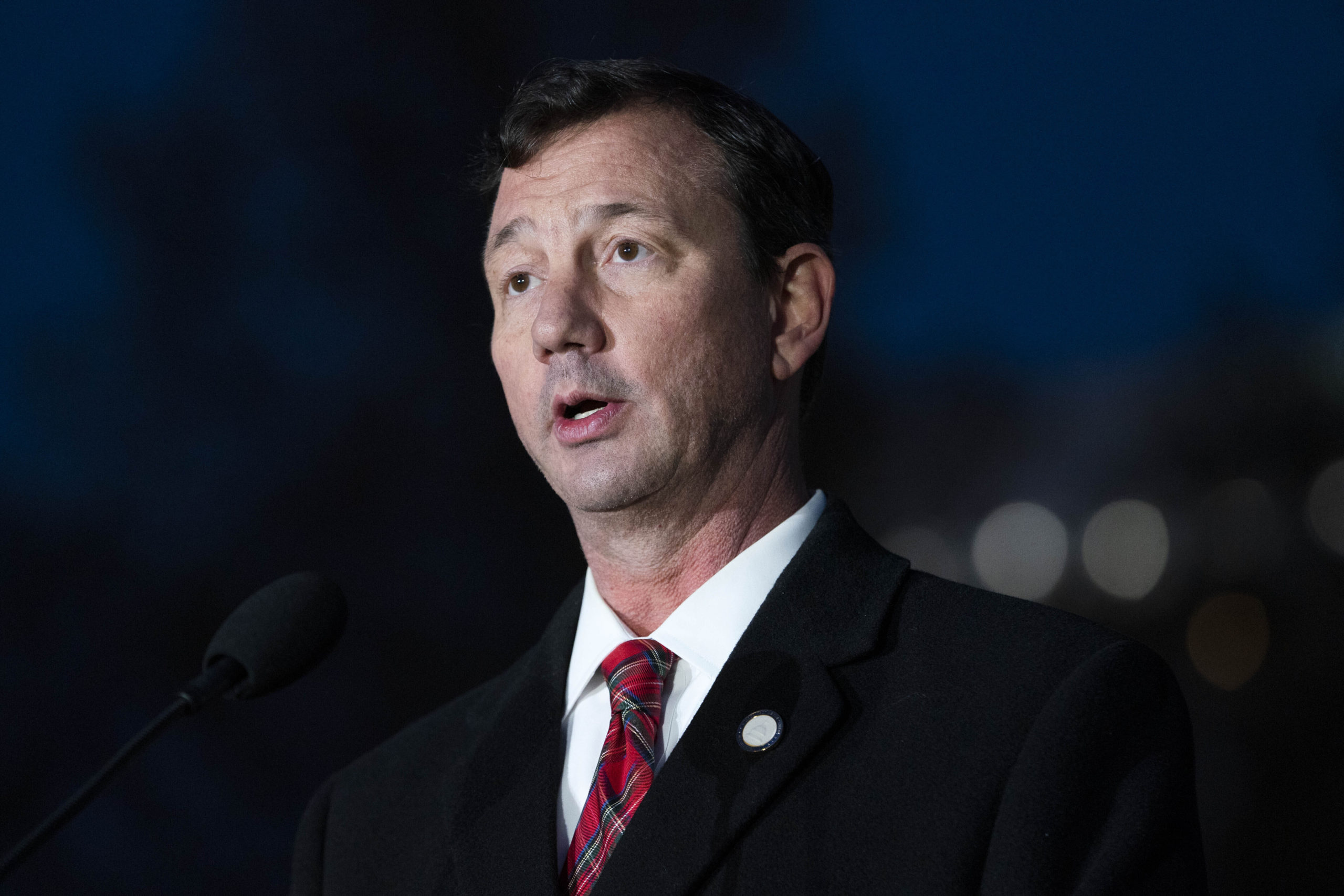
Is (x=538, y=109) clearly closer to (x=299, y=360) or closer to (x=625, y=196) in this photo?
(x=625, y=196)

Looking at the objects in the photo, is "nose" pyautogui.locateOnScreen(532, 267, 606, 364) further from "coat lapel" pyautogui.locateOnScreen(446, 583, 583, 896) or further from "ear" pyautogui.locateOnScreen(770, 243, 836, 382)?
"coat lapel" pyautogui.locateOnScreen(446, 583, 583, 896)

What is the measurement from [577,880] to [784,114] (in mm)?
2217

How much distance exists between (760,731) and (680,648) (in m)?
0.20

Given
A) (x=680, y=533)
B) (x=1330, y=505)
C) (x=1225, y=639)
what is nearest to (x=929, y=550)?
(x=1225, y=639)

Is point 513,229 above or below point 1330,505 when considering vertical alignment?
above

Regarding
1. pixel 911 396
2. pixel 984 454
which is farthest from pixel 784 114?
pixel 984 454

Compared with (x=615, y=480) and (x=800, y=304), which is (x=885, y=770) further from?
(x=800, y=304)

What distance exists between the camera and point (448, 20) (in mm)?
3273

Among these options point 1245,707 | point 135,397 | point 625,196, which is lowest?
point 1245,707

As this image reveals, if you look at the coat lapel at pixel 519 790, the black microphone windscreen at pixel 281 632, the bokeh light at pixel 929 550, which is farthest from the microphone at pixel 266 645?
the bokeh light at pixel 929 550

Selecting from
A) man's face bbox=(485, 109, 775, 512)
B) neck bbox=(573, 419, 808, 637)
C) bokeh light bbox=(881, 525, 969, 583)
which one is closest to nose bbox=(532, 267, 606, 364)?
man's face bbox=(485, 109, 775, 512)

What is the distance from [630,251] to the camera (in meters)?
1.72

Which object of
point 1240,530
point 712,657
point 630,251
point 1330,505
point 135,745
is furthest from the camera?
point 1240,530

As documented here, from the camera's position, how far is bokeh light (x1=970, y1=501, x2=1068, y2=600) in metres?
3.09
